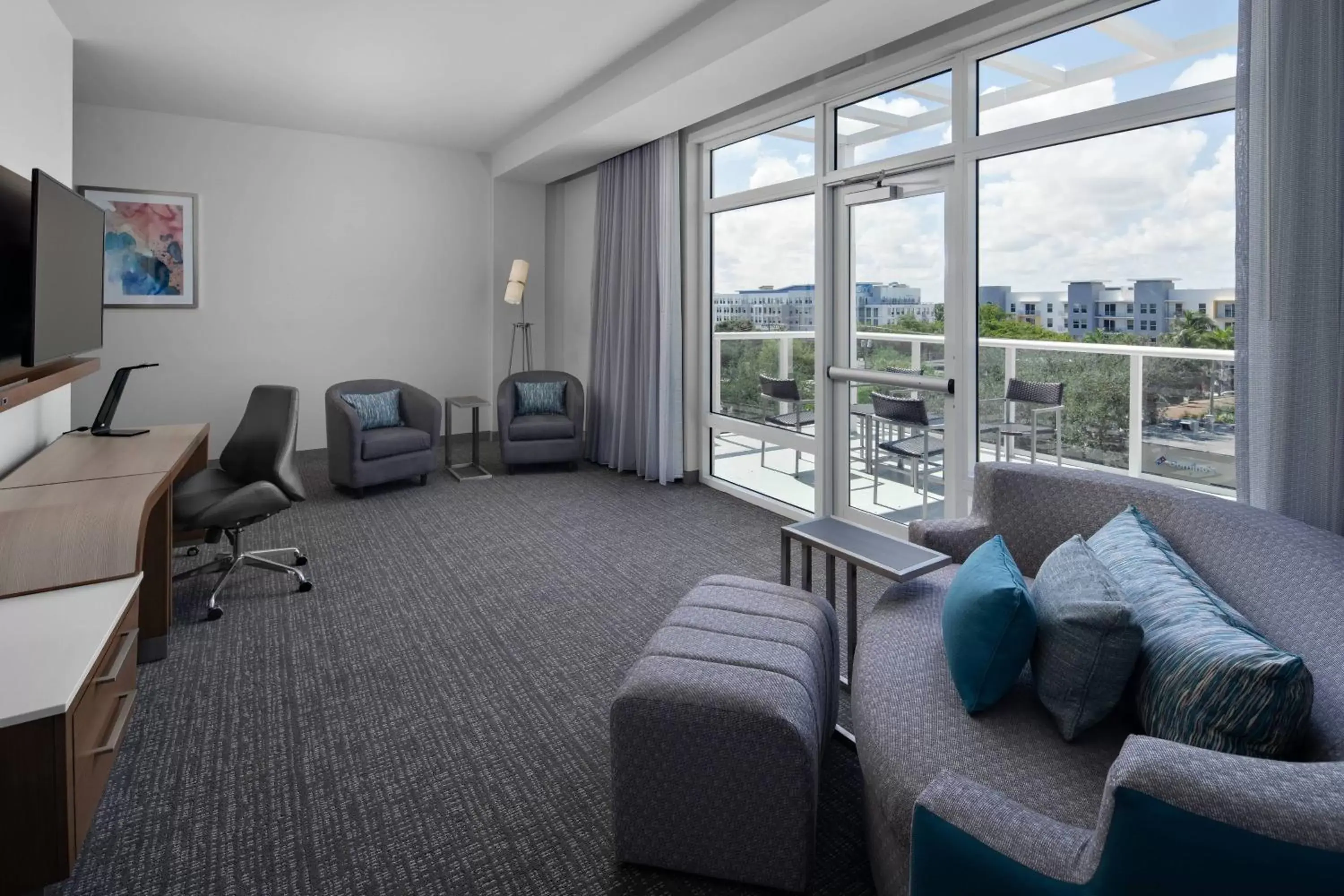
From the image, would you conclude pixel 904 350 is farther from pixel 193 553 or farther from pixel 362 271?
pixel 362 271

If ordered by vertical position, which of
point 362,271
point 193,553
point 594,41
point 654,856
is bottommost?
point 654,856

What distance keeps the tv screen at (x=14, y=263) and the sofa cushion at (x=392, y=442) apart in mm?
2368

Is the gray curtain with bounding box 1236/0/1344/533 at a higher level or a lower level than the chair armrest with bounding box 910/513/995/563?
higher

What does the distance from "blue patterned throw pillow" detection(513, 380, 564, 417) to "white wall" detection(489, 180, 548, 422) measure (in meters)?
1.18

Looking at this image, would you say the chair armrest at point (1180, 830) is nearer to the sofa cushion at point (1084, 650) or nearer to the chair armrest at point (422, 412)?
the sofa cushion at point (1084, 650)

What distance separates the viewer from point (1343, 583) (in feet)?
5.32

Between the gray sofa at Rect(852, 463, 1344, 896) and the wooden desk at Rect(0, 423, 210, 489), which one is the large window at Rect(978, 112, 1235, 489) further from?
the wooden desk at Rect(0, 423, 210, 489)

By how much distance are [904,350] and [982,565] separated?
99.6 inches

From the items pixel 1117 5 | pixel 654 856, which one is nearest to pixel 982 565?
pixel 654 856

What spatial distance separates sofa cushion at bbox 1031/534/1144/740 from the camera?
1.51 m

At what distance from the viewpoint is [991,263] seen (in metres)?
3.71

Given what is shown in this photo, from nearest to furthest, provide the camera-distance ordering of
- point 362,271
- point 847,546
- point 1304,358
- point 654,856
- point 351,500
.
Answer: point 654,856
point 1304,358
point 847,546
point 351,500
point 362,271

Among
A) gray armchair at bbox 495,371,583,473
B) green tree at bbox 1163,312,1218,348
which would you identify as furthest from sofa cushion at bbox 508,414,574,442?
green tree at bbox 1163,312,1218,348

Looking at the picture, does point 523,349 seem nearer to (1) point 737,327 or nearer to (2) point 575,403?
(2) point 575,403
